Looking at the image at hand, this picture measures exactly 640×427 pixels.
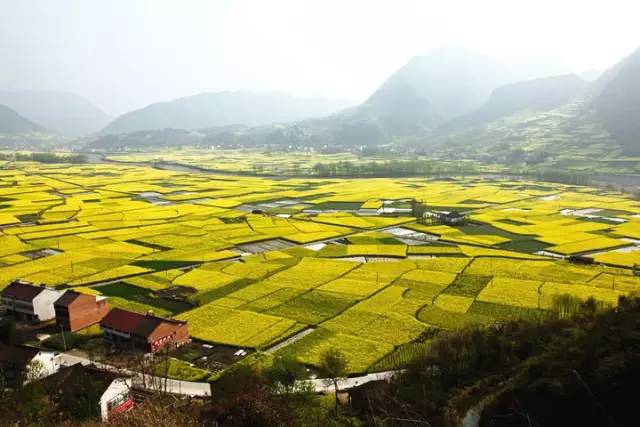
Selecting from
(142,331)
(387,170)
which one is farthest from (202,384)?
(387,170)

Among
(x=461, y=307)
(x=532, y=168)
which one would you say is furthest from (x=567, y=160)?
(x=461, y=307)

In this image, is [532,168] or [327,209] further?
[532,168]

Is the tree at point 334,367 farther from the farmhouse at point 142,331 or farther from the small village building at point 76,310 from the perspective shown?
the small village building at point 76,310

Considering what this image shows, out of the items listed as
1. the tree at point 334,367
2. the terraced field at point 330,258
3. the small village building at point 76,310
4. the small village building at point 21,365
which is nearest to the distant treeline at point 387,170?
the terraced field at point 330,258

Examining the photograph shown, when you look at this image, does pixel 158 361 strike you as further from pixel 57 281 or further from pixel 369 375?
pixel 57 281

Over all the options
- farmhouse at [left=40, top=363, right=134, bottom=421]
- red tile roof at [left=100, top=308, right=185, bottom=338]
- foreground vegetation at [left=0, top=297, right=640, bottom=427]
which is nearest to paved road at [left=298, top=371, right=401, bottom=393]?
foreground vegetation at [left=0, top=297, right=640, bottom=427]

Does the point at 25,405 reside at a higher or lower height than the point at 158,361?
higher
